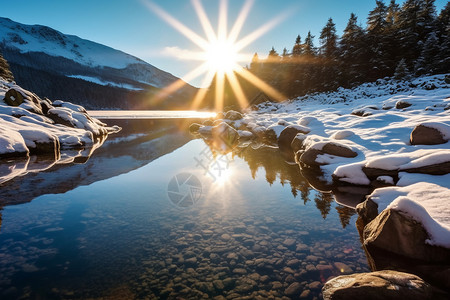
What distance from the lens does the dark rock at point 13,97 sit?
65.8ft

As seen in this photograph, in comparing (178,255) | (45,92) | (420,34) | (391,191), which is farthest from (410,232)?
(45,92)

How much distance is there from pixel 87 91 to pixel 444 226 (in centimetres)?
14909

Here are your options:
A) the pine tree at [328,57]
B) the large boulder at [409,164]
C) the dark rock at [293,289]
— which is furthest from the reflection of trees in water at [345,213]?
the pine tree at [328,57]

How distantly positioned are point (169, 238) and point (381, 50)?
4540 cm

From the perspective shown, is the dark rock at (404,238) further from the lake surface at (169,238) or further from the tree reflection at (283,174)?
the tree reflection at (283,174)

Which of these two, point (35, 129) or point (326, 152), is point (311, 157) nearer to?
point (326, 152)

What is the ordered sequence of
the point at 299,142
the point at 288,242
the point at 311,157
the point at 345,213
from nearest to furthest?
the point at 288,242 < the point at 345,213 < the point at 311,157 < the point at 299,142

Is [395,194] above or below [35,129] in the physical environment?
below

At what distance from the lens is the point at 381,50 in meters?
36.8

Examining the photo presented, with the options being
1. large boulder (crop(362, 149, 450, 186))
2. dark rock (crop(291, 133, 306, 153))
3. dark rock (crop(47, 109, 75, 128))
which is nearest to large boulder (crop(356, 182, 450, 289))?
large boulder (crop(362, 149, 450, 186))

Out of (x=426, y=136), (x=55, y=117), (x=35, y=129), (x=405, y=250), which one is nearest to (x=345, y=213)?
(x=405, y=250)

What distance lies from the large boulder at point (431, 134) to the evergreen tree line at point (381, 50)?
999 inches

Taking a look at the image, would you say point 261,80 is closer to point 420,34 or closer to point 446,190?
point 420,34

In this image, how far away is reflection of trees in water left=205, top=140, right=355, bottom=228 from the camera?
7129 mm
